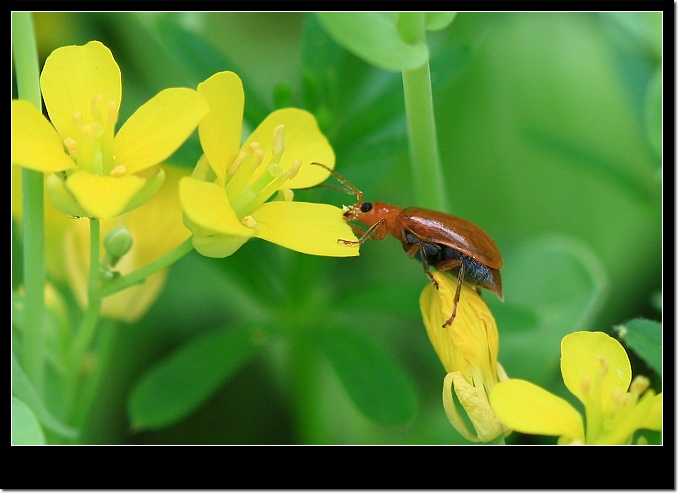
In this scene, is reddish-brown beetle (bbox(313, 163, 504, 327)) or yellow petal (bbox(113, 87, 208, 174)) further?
reddish-brown beetle (bbox(313, 163, 504, 327))

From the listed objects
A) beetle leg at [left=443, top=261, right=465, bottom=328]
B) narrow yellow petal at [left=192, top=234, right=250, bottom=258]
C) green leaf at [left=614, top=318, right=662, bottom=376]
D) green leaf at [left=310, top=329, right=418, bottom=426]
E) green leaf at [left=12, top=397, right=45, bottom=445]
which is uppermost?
narrow yellow petal at [left=192, top=234, right=250, bottom=258]

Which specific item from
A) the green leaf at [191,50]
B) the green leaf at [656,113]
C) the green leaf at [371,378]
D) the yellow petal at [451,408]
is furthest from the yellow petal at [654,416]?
the green leaf at [191,50]

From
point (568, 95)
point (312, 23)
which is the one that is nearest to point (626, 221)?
point (568, 95)

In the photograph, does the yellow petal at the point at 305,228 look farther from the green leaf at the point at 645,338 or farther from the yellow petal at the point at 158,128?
the green leaf at the point at 645,338

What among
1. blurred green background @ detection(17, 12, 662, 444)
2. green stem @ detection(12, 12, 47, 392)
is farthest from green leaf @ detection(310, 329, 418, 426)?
green stem @ detection(12, 12, 47, 392)

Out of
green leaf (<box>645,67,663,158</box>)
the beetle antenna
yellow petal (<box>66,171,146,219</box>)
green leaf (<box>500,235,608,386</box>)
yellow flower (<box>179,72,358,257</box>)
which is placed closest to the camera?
yellow petal (<box>66,171,146,219</box>)

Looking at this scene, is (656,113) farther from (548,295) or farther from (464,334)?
(464,334)

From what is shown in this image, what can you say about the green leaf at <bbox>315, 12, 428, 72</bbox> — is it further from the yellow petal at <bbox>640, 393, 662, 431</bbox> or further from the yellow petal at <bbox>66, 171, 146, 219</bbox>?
the yellow petal at <bbox>640, 393, 662, 431</bbox>
